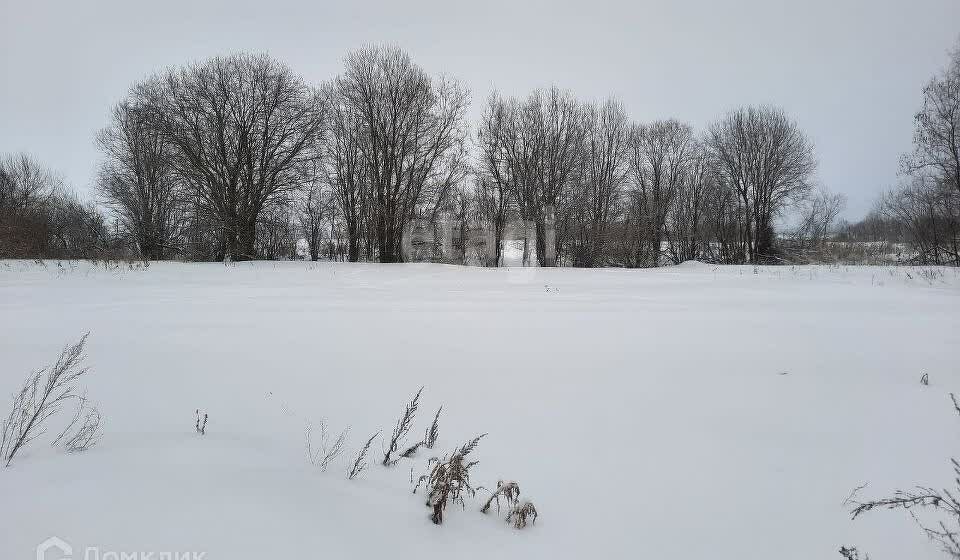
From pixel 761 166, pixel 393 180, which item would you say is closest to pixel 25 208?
pixel 393 180

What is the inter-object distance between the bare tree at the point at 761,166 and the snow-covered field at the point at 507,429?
2522 centimetres

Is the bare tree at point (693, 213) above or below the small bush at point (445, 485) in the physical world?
above

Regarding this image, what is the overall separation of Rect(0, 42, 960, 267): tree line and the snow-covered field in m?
14.8

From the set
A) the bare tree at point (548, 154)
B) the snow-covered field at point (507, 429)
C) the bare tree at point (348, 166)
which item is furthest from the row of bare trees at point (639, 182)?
the snow-covered field at point (507, 429)

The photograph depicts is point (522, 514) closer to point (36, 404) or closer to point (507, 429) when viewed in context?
point (507, 429)

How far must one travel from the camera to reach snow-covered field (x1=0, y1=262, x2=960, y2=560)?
143 cm

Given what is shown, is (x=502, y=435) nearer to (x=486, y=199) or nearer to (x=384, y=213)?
(x=384, y=213)

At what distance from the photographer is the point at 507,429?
2.33 metres

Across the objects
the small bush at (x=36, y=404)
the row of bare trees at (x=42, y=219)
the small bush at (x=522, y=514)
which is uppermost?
the row of bare trees at (x=42, y=219)

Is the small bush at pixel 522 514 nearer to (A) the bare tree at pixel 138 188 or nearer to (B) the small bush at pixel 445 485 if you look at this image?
(B) the small bush at pixel 445 485

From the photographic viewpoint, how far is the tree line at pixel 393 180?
57.6ft

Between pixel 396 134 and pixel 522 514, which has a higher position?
pixel 396 134

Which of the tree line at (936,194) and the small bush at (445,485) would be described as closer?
the small bush at (445,485)

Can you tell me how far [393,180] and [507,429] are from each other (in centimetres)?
1858
